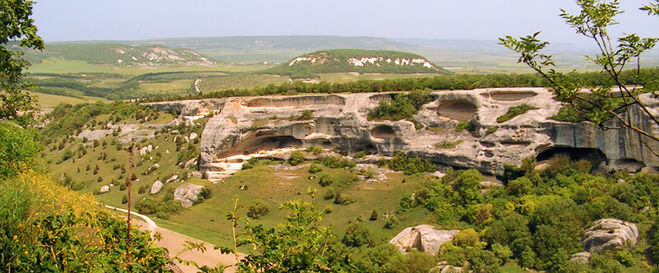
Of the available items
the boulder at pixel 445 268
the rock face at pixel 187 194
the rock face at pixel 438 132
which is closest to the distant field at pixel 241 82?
the rock face at pixel 438 132

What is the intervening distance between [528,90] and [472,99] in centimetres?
453

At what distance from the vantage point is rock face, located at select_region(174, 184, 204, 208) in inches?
1593

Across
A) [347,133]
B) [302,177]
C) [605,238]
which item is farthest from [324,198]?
[605,238]

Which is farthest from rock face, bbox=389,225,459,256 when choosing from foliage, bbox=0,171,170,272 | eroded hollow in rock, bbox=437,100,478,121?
foliage, bbox=0,171,170,272

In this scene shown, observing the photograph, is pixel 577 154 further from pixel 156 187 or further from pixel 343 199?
pixel 156 187

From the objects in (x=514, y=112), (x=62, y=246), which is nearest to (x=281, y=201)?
(x=514, y=112)

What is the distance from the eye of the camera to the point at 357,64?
397 ft

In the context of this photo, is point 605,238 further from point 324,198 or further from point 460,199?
point 324,198

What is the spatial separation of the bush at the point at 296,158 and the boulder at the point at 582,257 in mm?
25881

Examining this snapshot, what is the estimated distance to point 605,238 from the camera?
25781 millimetres

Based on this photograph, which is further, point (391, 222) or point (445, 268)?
point (391, 222)

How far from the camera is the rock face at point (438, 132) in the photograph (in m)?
35.0

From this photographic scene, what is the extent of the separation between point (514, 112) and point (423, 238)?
50.5 ft

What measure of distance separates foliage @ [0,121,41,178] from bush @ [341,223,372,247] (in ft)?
61.3
